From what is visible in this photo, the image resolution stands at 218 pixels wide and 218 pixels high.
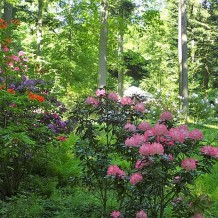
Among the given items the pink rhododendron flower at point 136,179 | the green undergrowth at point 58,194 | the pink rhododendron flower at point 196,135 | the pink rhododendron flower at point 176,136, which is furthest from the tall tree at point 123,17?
the pink rhododendron flower at point 136,179

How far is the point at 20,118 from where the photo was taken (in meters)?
4.73

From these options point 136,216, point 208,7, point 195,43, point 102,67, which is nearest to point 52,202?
point 136,216

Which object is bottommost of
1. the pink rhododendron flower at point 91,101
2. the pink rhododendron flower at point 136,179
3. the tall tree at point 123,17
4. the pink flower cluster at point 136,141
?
the pink rhododendron flower at point 136,179

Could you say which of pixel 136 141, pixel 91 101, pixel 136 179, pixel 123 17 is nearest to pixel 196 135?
pixel 136 141

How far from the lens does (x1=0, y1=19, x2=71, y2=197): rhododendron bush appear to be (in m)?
4.41

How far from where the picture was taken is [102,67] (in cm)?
1268

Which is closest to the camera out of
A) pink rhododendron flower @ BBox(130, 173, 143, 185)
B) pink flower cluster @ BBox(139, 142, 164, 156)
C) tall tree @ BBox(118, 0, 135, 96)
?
pink flower cluster @ BBox(139, 142, 164, 156)

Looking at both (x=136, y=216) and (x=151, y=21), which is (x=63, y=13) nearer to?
(x=151, y=21)

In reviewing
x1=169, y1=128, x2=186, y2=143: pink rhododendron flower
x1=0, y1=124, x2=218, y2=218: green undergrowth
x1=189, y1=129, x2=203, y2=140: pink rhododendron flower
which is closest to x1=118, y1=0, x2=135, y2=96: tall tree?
x1=0, y1=124, x2=218, y2=218: green undergrowth

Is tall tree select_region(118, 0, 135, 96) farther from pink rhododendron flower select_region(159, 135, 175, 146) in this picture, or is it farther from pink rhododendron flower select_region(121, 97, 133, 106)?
pink rhododendron flower select_region(159, 135, 175, 146)

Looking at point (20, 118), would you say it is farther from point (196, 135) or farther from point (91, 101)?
point (196, 135)

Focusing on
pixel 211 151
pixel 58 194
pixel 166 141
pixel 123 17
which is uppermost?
pixel 123 17

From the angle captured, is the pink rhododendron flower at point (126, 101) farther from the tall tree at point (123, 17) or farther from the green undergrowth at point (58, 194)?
the tall tree at point (123, 17)

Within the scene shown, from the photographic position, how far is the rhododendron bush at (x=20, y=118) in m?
4.41
